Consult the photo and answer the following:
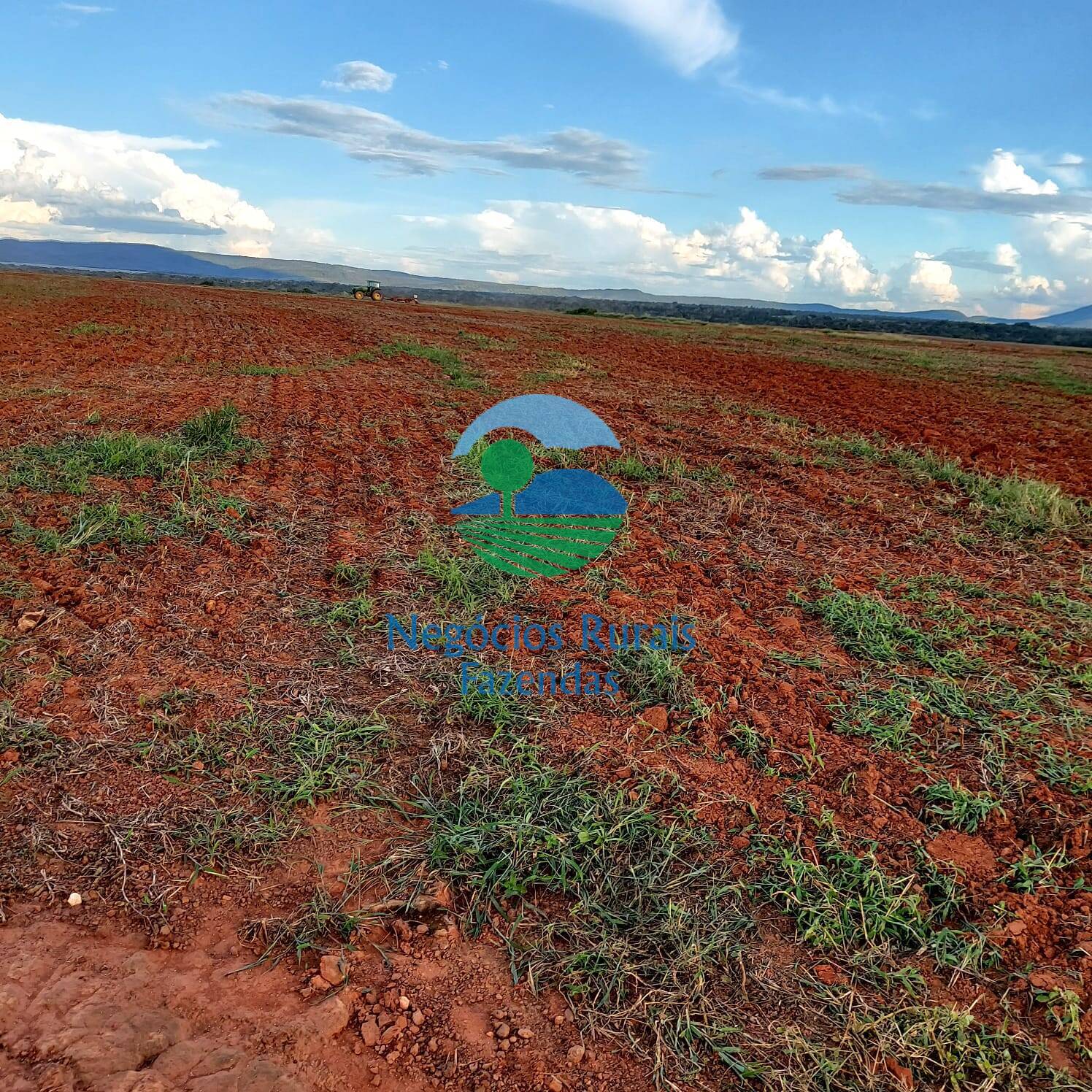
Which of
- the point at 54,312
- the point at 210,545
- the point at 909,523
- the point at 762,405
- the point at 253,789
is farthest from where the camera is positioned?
the point at 54,312

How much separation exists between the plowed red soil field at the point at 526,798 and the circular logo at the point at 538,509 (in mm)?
226

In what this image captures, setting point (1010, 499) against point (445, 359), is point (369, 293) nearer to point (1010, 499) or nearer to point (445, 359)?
point (445, 359)

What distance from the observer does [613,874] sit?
236 centimetres

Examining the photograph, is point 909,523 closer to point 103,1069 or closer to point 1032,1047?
point 1032,1047

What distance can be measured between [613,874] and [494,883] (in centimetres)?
40

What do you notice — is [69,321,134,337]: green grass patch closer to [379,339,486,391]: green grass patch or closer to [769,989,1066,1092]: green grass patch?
[379,339,486,391]: green grass patch

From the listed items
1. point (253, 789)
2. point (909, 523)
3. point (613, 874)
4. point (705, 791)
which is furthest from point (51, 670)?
point (909, 523)

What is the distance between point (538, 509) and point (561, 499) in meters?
0.34

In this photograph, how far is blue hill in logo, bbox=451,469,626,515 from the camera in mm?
5738

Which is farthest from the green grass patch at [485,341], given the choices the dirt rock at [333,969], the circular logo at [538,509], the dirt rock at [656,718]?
the dirt rock at [333,969]

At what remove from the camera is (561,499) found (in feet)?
20.0

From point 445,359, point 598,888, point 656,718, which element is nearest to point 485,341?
point 445,359

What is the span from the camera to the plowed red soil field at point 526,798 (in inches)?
74.1

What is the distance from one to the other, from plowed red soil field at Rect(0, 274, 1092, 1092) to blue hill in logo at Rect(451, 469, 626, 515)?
1.02ft
